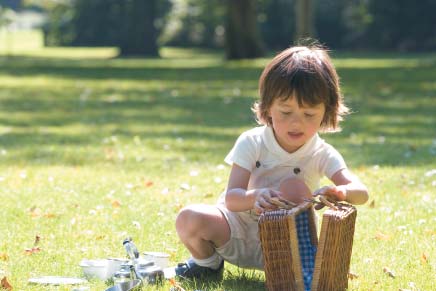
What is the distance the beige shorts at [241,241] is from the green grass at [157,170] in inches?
4.5

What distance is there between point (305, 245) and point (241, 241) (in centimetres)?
32

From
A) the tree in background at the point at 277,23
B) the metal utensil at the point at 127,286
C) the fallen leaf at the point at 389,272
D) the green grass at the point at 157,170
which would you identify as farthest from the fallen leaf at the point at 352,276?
the tree in background at the point at 277,23

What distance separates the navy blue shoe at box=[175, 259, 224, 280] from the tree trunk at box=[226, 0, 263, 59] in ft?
76.6

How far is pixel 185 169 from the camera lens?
27.3ft

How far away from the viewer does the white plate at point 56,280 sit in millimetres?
4573

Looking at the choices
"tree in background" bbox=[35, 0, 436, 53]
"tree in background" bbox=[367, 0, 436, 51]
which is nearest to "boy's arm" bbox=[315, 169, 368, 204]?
"tree in background" bbox=[35, 0, 436, 53]

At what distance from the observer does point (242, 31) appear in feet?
92.4

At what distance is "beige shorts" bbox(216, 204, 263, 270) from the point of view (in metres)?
4.68

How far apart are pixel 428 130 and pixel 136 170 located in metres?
4.49

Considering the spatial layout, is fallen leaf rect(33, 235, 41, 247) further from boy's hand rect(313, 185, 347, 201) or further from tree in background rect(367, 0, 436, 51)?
tree in background rect(367, 0, 436, 51)

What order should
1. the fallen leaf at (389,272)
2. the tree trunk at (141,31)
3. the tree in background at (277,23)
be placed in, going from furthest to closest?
the tree in background at (277,23) → the tree trunk at (141,31) → the fallen leaf at (389,272)

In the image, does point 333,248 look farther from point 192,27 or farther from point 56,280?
point 192,27

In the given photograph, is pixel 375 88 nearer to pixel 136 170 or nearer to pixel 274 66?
pixel 136 170

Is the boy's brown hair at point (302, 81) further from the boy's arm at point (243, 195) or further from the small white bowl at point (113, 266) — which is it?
the small white bowl at point (113, 266)
